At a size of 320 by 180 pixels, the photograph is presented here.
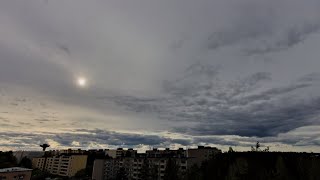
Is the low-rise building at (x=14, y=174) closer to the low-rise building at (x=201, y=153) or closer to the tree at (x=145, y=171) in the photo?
the tree at (x=145, y=171)

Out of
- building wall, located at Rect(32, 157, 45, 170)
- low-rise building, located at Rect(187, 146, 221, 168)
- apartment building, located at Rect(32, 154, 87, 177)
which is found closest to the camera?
low-rise building, located at Rect(187, 146, 221, 168)

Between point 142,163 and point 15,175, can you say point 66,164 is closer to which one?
point 142,163

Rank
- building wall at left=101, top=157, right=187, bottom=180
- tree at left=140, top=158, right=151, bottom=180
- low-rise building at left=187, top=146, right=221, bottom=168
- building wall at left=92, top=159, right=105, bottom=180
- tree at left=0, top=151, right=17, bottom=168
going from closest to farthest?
building wall at left=101, top=157, right=187, bottom=180 < tree at left=140, top=158, right=151, bottom=180 < tree at left=0, top=151, right=17, bottom=168 < low-rise building at left=187, top=146, right=221, bottom=168 < building wall at left=92, top=159, right=105, bottom=180

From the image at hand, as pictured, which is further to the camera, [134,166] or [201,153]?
[134,166]

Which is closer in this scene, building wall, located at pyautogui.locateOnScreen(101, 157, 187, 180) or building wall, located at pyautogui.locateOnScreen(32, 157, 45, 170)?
building wall, located at pyautogui.locateOnScreen(101, 157, 187, 180)

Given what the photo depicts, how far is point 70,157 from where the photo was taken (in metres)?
153

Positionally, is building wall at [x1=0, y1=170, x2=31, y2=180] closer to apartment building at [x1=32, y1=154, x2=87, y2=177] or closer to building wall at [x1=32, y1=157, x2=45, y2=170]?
apartment building at [x1=32, y1=154, x2=87, y2=177]

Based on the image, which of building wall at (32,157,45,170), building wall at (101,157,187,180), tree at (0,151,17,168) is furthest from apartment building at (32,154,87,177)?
building wall at (101,157,187,180)

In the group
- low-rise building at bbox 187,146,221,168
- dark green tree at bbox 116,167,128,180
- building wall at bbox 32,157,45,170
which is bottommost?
dark green tree at bbox 116,167,128,180

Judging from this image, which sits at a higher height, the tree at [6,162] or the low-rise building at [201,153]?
the low-rise building at [201,153]

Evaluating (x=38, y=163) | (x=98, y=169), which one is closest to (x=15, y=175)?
(x=98, y=169)

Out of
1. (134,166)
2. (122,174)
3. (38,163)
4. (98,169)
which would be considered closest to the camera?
(122,174)

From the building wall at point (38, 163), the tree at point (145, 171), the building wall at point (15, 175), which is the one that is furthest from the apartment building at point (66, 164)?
the building wall at point (15, 175)

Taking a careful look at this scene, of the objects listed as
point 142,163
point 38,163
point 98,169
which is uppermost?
point 142,163
